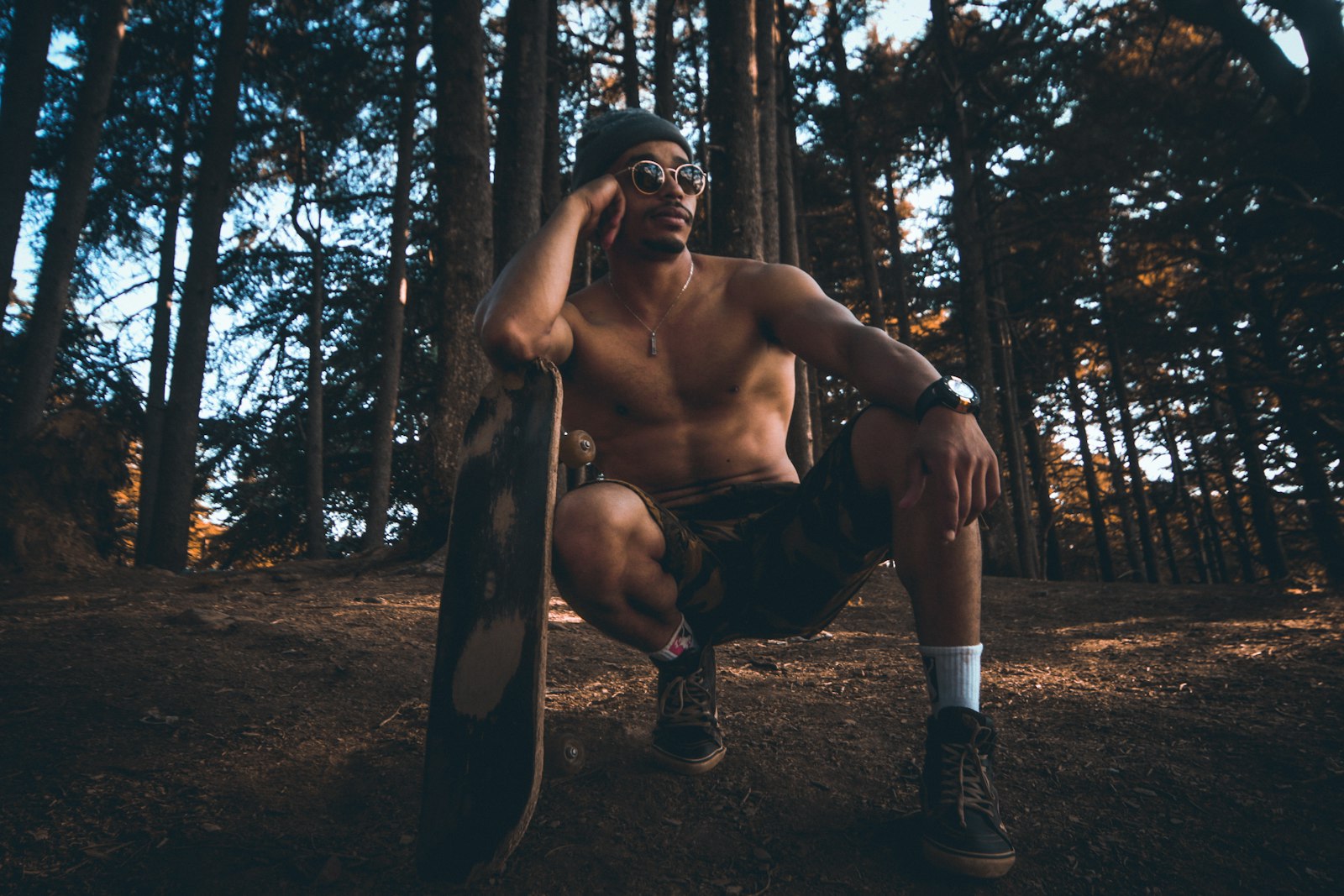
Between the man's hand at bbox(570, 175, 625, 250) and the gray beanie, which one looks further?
the gray beanie

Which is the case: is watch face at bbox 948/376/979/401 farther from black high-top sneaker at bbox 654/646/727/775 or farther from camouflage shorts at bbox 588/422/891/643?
black high-top sneaker at bbox 654/646/727/775

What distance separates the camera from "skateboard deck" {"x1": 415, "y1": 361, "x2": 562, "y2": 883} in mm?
1411

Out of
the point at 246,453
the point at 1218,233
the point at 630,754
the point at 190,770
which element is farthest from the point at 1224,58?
the point at 246,453

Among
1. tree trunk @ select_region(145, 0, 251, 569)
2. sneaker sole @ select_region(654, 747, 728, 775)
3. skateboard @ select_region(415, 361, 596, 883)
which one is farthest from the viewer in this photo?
tree trunk @ select_region(145, 0, 251, 569)

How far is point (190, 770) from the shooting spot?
77.2 inches

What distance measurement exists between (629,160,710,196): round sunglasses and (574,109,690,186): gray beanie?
12 cm

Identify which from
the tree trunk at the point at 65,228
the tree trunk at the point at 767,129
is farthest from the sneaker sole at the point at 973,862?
the tree trunk at the point at 65,228

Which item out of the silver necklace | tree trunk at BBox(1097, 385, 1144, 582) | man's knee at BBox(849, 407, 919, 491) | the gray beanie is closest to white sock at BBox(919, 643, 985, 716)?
man's knee at BBox(849, 407, 919, 491)

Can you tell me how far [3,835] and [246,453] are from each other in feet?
38.3

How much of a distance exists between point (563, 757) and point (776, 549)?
32.2 inches

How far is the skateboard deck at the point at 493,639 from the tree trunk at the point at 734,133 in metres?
3.71

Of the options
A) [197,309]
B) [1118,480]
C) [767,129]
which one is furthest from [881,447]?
[1118,480]

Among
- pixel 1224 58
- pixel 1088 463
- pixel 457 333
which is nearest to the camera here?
pixel 457 333

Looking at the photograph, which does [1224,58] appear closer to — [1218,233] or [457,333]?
[1218,233]
